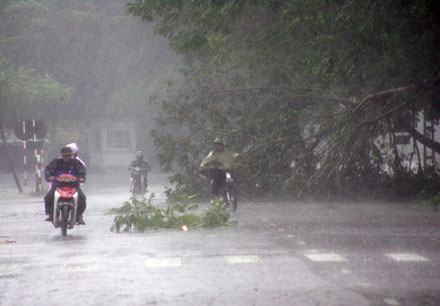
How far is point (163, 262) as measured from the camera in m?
11.5

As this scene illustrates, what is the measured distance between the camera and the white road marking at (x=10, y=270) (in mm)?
11005

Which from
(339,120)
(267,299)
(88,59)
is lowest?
(267,299)

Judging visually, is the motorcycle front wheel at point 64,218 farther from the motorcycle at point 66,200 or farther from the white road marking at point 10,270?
the white road marking at point 10,270

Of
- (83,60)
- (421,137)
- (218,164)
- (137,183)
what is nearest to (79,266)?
(218,164)

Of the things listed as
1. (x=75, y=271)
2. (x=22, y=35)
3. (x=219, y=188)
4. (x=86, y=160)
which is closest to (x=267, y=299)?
(x=75, y=271)

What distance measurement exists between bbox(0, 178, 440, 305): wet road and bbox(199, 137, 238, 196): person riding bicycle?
4.02 metres

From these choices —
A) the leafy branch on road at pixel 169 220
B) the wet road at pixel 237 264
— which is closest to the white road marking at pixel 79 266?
the wet road at pixel 237 264

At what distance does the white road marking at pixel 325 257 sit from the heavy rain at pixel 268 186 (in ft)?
0.08

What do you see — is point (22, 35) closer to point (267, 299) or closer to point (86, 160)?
point (86, 160)

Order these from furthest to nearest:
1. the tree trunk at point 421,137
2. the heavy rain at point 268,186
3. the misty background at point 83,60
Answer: the misty background at point 83,60
the tree trunk at point 421,137
the heavy rain at point 268,186

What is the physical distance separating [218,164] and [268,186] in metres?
2.83

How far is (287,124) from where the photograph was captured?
24.9 m

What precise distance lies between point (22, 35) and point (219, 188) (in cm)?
4193

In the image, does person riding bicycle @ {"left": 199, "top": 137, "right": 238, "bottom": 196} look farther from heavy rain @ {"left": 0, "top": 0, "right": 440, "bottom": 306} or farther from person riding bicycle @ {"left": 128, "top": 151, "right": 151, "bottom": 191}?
person riding bicycle @ {"left": 128, "top": 151, "right": 151, "bottom": 191}
